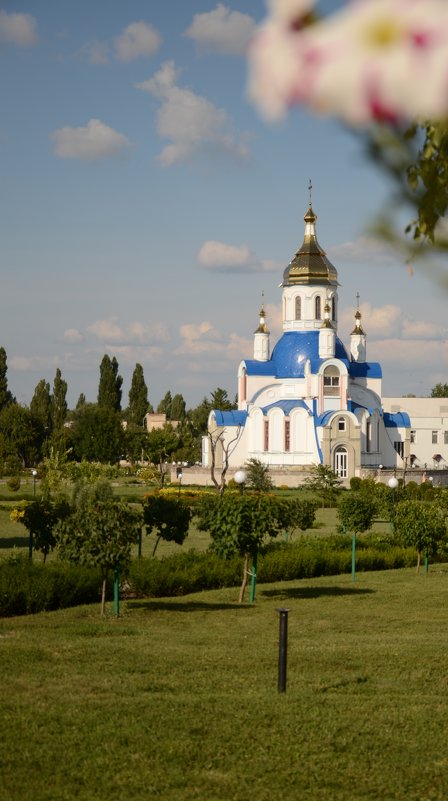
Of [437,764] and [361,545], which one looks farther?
[361,545]

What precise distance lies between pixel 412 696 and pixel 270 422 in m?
57.7

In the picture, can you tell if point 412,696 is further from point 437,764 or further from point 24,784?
point 24,784

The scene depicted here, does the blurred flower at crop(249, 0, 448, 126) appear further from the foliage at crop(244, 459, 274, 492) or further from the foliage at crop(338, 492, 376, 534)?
the foliage at crop(244, 459, 274, 492)

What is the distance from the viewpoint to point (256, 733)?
308 inches

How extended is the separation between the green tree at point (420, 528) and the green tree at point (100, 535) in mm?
9383

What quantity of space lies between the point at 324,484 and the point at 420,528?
30.8 m

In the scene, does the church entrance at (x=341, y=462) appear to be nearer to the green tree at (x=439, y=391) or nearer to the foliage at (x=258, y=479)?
the foliage at (x=258, y=479)

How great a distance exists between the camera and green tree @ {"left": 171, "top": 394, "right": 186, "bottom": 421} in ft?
369

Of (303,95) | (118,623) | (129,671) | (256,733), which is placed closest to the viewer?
(303,95)

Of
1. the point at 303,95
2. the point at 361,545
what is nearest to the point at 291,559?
the point at 361,545

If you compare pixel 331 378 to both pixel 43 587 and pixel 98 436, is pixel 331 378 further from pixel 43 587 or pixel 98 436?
pixel 43 587

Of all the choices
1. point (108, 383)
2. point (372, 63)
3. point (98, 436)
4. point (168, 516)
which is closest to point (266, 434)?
point (98, 436)

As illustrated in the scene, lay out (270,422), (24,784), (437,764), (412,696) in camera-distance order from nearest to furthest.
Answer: (24,784)
(437,764)
(412,696)
(270,422)

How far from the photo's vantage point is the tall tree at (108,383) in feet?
283
